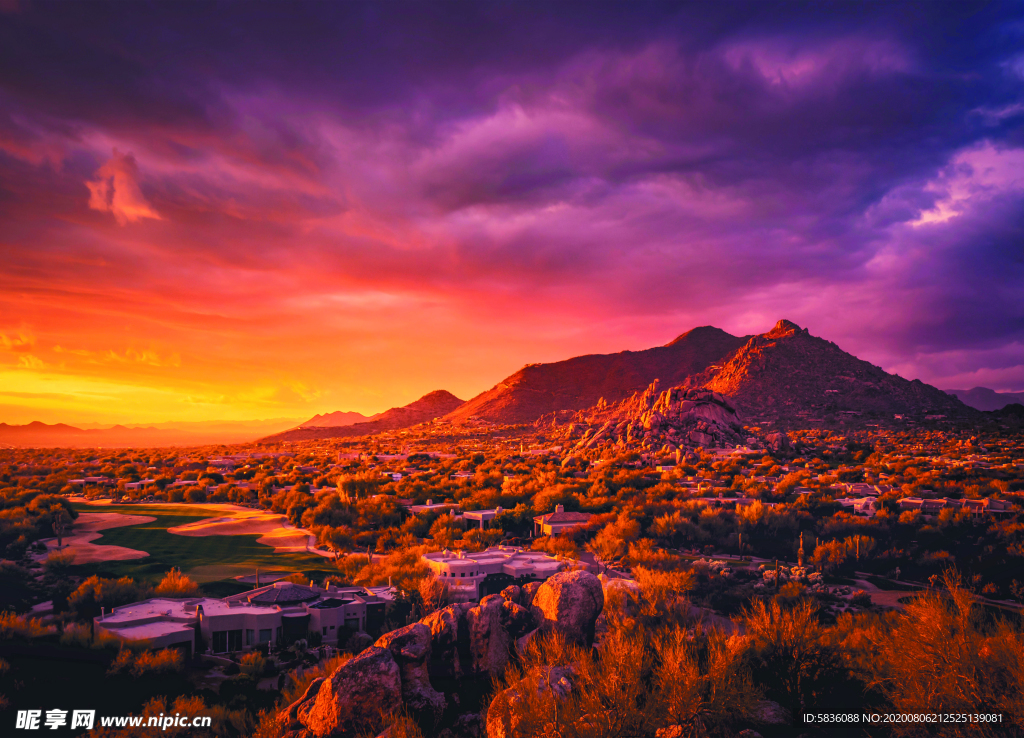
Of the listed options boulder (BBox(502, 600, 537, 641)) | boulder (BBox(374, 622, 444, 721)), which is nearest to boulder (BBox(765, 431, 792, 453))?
boulder (BBox(502, 600, 537, 641))

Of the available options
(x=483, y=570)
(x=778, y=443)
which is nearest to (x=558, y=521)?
(x=483, y=570)

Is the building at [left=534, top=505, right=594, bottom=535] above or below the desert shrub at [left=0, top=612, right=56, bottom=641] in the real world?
below

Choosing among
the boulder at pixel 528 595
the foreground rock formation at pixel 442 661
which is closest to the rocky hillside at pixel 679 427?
the boulder at pixel 528 595

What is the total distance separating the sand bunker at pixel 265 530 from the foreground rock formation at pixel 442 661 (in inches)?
651

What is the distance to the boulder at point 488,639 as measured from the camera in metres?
12.9

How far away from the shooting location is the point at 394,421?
16388 centimetres

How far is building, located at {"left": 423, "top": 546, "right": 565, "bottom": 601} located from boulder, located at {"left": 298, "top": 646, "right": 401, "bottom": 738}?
9.48 meters

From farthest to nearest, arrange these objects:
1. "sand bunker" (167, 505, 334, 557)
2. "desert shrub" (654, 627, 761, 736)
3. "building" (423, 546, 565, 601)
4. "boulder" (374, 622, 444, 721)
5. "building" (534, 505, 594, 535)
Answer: "building" (534, 505, 594, 535)
"sand bunker" (167, 505, 334, 557)
"building" (423, 546, 565, 601)
"boulder" (374, 622, 444, 721)
"desert shrub" (654, 627, 761, 736)

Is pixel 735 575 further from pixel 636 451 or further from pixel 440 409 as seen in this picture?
pixel 440 409

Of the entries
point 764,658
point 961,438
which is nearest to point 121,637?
point 764,658

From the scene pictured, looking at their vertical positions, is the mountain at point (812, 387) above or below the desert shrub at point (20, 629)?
above

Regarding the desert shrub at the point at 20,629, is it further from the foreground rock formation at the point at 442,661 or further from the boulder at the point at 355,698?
the boulder at the point at 355,698

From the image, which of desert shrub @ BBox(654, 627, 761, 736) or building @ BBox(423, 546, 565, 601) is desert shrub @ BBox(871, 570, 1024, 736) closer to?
desert shrub @ BBox(654, 627, 761, 736)

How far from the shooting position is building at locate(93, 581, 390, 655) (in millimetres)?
15329
